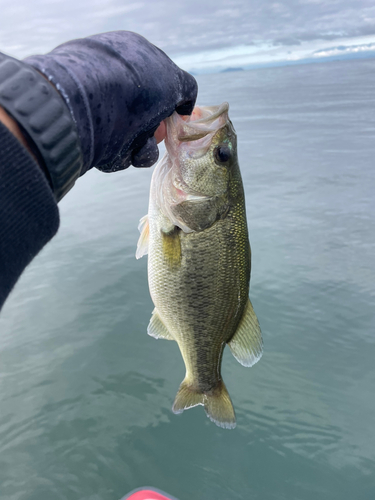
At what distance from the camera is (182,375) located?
430 cm

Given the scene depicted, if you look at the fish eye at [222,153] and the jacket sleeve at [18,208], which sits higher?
the jacket sleeve at [18,208]

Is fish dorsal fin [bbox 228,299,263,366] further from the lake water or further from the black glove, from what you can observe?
the lake water

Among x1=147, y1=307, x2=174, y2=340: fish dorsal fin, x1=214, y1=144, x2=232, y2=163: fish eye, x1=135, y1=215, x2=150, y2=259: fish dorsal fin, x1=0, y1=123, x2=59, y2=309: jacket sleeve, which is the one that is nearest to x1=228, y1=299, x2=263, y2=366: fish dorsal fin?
x1=147, y1=307, x2=174, y2=340: fish dorsal fin

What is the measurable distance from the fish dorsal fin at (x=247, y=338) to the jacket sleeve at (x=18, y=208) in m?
1.71

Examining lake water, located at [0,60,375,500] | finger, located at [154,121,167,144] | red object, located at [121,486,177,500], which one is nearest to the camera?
finger, located at [154,121,167,144]

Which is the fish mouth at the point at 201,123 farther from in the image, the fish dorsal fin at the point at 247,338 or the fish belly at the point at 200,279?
the fish dorsal fin at the point at 247,338

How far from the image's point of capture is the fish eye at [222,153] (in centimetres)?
223

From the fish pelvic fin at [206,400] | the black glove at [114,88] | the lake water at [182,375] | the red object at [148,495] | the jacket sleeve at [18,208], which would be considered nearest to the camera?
the jacket sleeve at [18,208]

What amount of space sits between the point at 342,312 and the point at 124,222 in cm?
462

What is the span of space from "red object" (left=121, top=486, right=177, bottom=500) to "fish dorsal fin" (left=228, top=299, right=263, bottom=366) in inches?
50.5

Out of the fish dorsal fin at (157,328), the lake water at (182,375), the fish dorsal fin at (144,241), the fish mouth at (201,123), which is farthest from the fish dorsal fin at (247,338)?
the lake water at (182,375)

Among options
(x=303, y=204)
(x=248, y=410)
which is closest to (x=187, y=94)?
(x=248, y=410)

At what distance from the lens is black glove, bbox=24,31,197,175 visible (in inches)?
46.6

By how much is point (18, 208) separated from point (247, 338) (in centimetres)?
188
